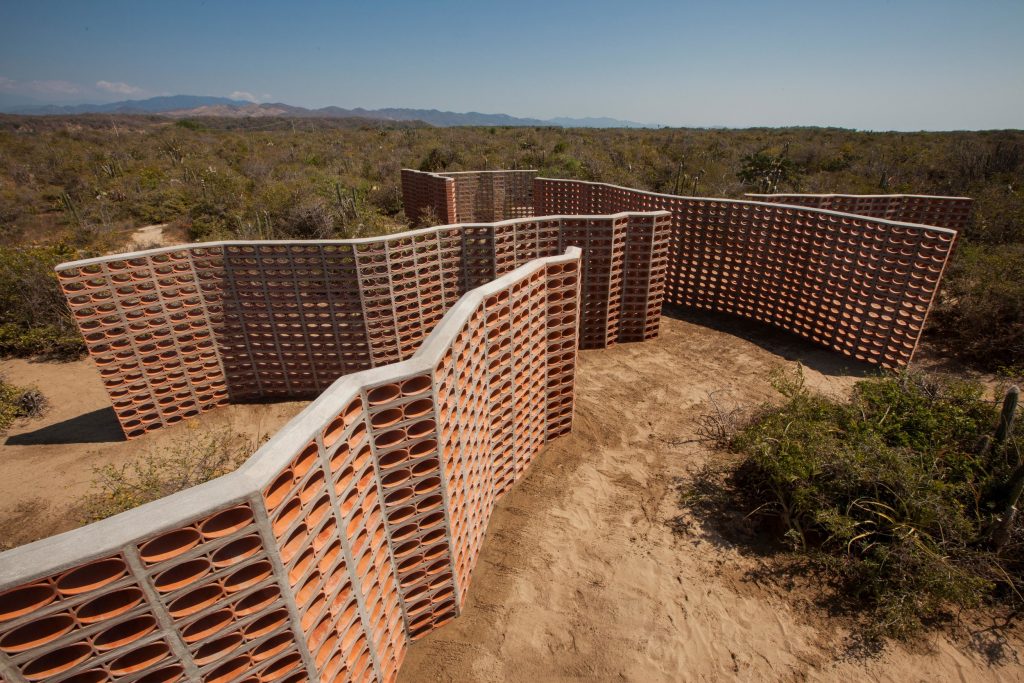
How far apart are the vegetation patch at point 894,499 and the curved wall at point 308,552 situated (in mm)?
3290

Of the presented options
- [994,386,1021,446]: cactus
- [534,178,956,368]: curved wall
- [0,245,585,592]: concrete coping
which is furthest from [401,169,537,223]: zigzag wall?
Answer: [0,245,585,592]: concrete coping

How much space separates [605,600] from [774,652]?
1.50m

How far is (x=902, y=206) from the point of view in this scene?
40.9ft

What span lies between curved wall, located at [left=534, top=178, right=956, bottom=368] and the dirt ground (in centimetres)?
111

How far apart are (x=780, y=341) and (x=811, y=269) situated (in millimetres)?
1536

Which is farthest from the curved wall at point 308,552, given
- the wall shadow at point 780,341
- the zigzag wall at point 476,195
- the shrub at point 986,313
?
the zigzag wall at point 476,195

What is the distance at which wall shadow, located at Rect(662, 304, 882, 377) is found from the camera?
890 centimetres

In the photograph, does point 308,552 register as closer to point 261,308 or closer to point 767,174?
point 261,308

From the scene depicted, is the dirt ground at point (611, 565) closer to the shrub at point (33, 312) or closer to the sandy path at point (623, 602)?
the sandy path at point (623, 602)

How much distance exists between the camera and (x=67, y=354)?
9.68 meters

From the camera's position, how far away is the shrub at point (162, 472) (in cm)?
487

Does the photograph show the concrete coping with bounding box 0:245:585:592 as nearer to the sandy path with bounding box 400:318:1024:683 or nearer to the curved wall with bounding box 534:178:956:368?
the sandy path with bounding box 400:318:1024:683

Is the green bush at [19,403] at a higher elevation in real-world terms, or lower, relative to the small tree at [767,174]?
lower

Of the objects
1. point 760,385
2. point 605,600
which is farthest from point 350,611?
point 760,385
